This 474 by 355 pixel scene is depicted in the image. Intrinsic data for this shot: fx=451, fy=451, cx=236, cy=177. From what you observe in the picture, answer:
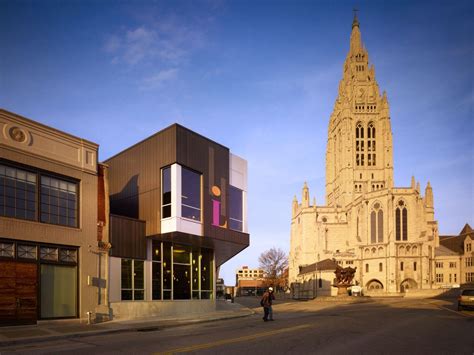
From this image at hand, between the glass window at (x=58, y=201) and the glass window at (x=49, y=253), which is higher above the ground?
the glass window at (x=58, y=201)

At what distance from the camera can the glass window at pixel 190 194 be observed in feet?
86.5

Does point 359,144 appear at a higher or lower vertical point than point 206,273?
higher

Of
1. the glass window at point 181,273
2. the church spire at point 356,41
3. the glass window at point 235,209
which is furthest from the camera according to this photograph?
the church spire at point 356,41

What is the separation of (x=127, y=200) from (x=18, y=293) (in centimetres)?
1073

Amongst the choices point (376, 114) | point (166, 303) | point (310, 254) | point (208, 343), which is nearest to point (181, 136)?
point (166, 303)

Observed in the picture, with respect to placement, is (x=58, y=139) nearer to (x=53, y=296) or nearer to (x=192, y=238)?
(x=53, y=296)

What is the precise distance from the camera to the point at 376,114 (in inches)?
4481

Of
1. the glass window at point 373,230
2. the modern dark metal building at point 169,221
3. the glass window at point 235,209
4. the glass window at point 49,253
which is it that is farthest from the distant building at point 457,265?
the glass window at point 49,253

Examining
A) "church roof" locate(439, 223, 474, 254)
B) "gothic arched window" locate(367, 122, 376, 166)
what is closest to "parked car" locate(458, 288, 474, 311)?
"church roof" locate(439, 223, 474, 254)

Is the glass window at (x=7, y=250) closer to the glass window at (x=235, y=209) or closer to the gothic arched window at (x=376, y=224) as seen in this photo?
the glass window at (x=235, y=209)

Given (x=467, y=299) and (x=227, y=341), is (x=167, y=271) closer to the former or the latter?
(x=227, y=341)

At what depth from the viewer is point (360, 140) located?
11362 centimetres

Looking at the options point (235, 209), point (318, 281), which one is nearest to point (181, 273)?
point (235, 209)

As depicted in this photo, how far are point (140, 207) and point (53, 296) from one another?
831 cm
